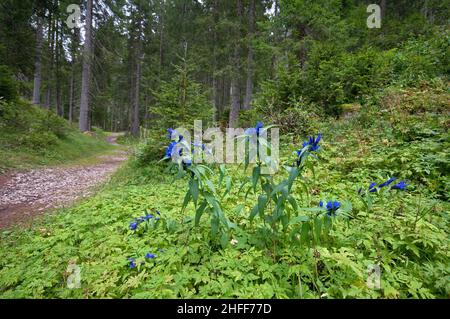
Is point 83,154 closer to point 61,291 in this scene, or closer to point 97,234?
point 97,234

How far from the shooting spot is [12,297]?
2104 mm

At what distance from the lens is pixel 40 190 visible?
19.9 ft

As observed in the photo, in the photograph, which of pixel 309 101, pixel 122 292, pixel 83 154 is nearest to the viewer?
pixel 122 292

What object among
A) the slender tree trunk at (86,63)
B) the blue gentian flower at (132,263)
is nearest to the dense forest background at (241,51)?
the slender tree trunk at (86,63)

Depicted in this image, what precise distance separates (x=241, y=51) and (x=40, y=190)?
13.7 meters

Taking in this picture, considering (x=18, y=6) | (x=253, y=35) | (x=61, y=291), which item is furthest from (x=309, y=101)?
(x=18, y=6)

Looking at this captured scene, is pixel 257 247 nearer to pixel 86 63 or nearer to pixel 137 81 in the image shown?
pixel 86 63

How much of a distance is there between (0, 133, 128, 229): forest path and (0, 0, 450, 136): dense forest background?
2.93m

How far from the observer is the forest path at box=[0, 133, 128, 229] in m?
4.74

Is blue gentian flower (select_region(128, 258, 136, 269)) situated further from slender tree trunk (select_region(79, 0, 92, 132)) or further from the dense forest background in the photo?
slender tree trunk (select_region(79, 0, 92, 132))

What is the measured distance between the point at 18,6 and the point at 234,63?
11568mm

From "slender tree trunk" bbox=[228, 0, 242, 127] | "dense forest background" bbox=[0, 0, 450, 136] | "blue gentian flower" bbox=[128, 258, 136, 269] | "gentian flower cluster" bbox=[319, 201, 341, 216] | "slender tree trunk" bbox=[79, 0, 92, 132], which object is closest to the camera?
"gentian flower cluster" bbox=[319, 201, 341, 216]

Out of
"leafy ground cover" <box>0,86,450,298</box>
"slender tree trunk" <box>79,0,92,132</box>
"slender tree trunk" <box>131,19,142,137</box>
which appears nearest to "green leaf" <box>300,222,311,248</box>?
"leafy ground cover" <box>0,86,450,298</box>
